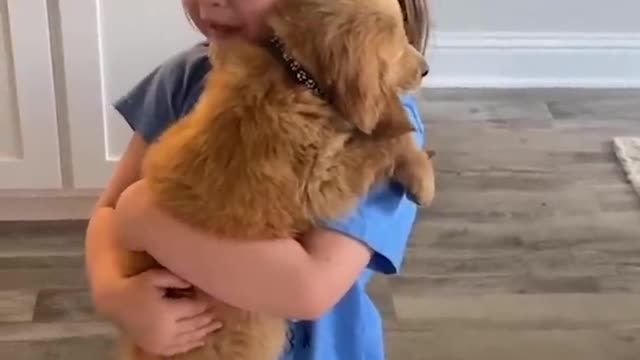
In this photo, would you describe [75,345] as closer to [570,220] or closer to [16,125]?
[16,125]

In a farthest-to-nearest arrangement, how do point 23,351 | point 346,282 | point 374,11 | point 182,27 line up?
point 182,27 → point 23,351 → point 346,282 → point 374,11

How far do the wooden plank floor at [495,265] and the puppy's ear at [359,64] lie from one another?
1.15m

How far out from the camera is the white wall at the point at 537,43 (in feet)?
9.52

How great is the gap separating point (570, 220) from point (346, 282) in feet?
4.71

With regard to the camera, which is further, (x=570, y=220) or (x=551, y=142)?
(x=551, y=142)

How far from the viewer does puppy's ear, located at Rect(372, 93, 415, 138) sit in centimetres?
85

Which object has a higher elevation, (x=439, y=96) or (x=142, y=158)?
(x=142, y=158)

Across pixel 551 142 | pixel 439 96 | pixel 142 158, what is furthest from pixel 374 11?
pixel 439 96

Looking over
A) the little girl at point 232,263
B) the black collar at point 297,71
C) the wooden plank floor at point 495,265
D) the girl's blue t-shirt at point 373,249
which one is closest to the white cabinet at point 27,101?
the wooden plank floor at point 495,265

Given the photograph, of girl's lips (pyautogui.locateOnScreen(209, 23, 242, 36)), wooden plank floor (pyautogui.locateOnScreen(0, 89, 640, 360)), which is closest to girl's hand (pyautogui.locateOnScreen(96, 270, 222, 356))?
girl's lips (pyautogui.locateOnScreen(209, 23, 242, 36))

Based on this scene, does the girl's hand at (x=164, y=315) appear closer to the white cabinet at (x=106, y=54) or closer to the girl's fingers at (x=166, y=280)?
the girl's fingers at (x=166, y=280)

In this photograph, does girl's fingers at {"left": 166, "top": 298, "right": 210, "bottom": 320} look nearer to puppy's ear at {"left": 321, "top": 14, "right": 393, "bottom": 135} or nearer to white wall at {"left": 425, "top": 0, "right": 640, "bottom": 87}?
puppy's ear at {"left": 321, "top": 14, "right": 393, "bottom": 135}

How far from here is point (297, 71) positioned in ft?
2.77

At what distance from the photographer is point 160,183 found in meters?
0.92
